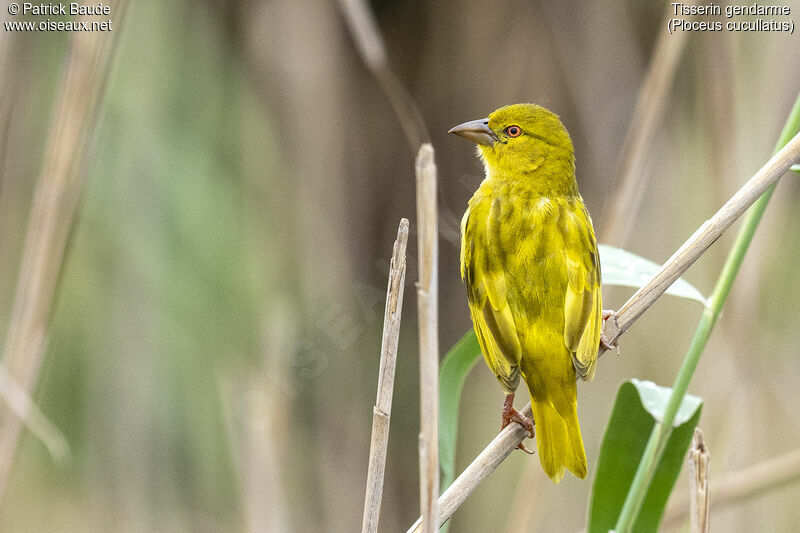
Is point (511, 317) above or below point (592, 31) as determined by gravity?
below

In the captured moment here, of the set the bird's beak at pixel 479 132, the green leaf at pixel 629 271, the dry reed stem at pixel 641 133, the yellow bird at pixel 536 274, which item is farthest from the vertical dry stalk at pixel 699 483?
the bird's beak at pixel 479 132

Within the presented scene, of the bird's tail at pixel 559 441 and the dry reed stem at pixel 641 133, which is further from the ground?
the dry reed stem at pixel 641 133

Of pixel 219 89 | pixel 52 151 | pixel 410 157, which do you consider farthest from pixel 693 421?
pixel 219 89

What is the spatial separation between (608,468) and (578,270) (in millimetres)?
551

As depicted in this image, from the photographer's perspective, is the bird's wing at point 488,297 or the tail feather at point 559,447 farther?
the bird's wing at point 488,297

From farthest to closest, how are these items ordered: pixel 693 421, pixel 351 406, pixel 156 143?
1. pixel 351 406
2. pixel 156 143
3. pixel 693 421

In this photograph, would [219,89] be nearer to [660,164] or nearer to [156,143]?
[156,143]

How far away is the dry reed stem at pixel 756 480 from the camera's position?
245cm

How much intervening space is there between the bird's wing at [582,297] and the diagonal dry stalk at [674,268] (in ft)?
0.45

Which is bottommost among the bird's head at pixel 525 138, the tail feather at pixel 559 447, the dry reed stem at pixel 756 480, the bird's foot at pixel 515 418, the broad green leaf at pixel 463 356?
the dry reed stem at pixel 756 480

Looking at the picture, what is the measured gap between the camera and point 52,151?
1918mm

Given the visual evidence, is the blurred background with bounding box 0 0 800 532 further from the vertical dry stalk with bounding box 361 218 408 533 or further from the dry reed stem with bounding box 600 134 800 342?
the vertical dry stalk with bounding box 361 218 408 533

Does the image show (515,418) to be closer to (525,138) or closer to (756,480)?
(525,138)

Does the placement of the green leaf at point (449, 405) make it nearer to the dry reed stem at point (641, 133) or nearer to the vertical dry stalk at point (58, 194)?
the dry reed stem at point (641, 133)
